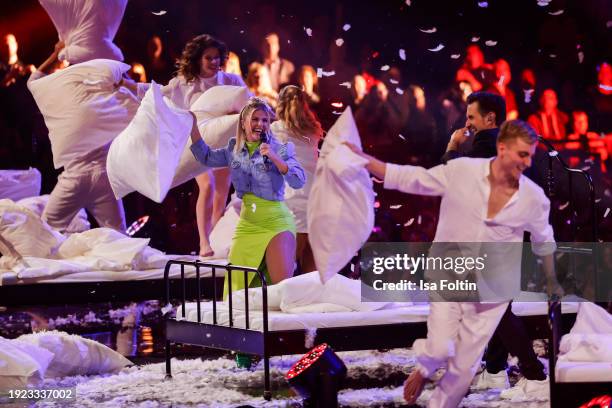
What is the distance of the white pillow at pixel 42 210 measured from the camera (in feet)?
27.7

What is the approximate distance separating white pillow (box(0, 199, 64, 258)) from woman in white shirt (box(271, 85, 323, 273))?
7.03 ft

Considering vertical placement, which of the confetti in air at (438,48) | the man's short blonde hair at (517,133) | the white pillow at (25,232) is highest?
the confetti in air at (438,48)

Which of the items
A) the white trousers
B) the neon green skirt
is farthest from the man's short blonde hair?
the neon green skirt

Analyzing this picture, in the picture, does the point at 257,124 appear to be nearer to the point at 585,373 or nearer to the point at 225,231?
the point at 225,231

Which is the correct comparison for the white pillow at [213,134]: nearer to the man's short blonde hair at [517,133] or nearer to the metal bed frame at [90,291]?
the metal bed frame at [90,291]

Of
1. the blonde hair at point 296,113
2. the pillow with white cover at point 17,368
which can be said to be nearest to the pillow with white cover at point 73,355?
the pillow with white cover at point 17,368

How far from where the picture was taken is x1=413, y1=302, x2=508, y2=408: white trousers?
3.87m

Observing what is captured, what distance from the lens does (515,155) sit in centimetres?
377

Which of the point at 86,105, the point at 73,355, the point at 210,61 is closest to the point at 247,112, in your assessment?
the point at 73,355

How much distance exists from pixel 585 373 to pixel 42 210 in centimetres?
560

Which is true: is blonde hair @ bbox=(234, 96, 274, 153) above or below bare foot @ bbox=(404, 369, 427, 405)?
above

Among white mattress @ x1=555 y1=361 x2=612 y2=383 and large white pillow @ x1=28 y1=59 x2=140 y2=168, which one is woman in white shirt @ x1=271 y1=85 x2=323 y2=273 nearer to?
large white pillow @ x1=28 y1=59 x2=140 y2=168

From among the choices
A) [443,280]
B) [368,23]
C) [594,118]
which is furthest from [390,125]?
[443,280]

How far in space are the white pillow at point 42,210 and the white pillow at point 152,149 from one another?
9.24ft
